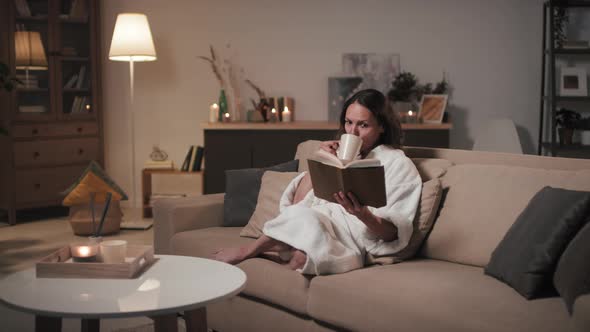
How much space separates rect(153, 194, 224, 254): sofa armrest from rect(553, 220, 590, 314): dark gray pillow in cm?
175

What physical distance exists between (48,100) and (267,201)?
314cm

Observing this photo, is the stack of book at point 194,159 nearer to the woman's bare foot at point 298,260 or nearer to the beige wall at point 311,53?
the beige wall at point 311,53

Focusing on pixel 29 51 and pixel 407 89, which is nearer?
pixel 29 51

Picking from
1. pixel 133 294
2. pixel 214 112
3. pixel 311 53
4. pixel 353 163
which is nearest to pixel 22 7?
pixel 214 112

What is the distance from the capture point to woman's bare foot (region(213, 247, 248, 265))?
8.87 ft

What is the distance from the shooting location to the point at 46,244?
4660 mm

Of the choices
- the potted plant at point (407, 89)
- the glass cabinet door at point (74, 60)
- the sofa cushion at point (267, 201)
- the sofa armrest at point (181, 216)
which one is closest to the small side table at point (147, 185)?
the glass cabinet door at point (74, 60)

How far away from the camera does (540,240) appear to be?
6.79 ft

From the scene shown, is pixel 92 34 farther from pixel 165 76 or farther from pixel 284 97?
pixel 284 97

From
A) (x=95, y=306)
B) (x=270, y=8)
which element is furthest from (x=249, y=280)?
(x=270, y=8)

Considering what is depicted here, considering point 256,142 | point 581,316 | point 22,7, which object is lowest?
point 581,316

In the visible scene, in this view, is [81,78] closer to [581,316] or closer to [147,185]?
[147,185]

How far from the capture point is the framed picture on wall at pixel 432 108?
5465mm

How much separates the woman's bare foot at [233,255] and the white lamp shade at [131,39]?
2923 mm
